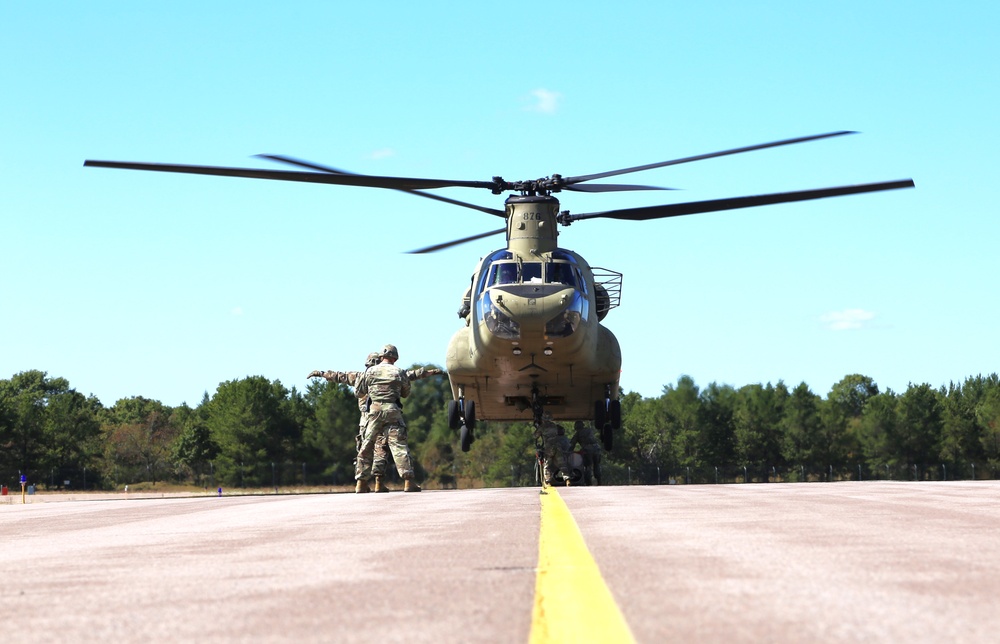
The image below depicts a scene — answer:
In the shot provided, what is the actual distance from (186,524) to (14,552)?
256cm

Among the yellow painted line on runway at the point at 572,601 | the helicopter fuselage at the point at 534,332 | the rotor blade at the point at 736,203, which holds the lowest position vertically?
the yellow painted line on runway at the point at 572,601

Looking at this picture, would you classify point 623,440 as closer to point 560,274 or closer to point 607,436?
point 607,436

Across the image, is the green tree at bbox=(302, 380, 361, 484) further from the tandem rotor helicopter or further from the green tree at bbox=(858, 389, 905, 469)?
the tandem rotor helicopter

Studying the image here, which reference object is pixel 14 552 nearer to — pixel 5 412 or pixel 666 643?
pixel 666 643

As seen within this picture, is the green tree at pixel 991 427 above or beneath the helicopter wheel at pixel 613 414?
above

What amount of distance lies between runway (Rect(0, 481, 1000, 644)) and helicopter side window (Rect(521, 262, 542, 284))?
558 inches

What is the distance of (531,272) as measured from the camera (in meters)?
23.3

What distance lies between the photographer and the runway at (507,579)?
366 cm

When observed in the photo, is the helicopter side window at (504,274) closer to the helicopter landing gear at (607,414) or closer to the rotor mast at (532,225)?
the rotor mast at (532,225)

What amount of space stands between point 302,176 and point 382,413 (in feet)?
14.4

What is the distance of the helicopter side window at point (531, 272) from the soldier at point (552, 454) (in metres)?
3.07

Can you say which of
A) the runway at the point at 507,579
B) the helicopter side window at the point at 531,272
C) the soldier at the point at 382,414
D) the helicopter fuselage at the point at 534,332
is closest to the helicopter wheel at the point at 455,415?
the helicopter fuselage at the point at 534,332

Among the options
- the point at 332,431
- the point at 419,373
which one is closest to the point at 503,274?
the point at 419,373

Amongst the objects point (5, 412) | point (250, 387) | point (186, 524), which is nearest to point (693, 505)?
point (186, 524)
